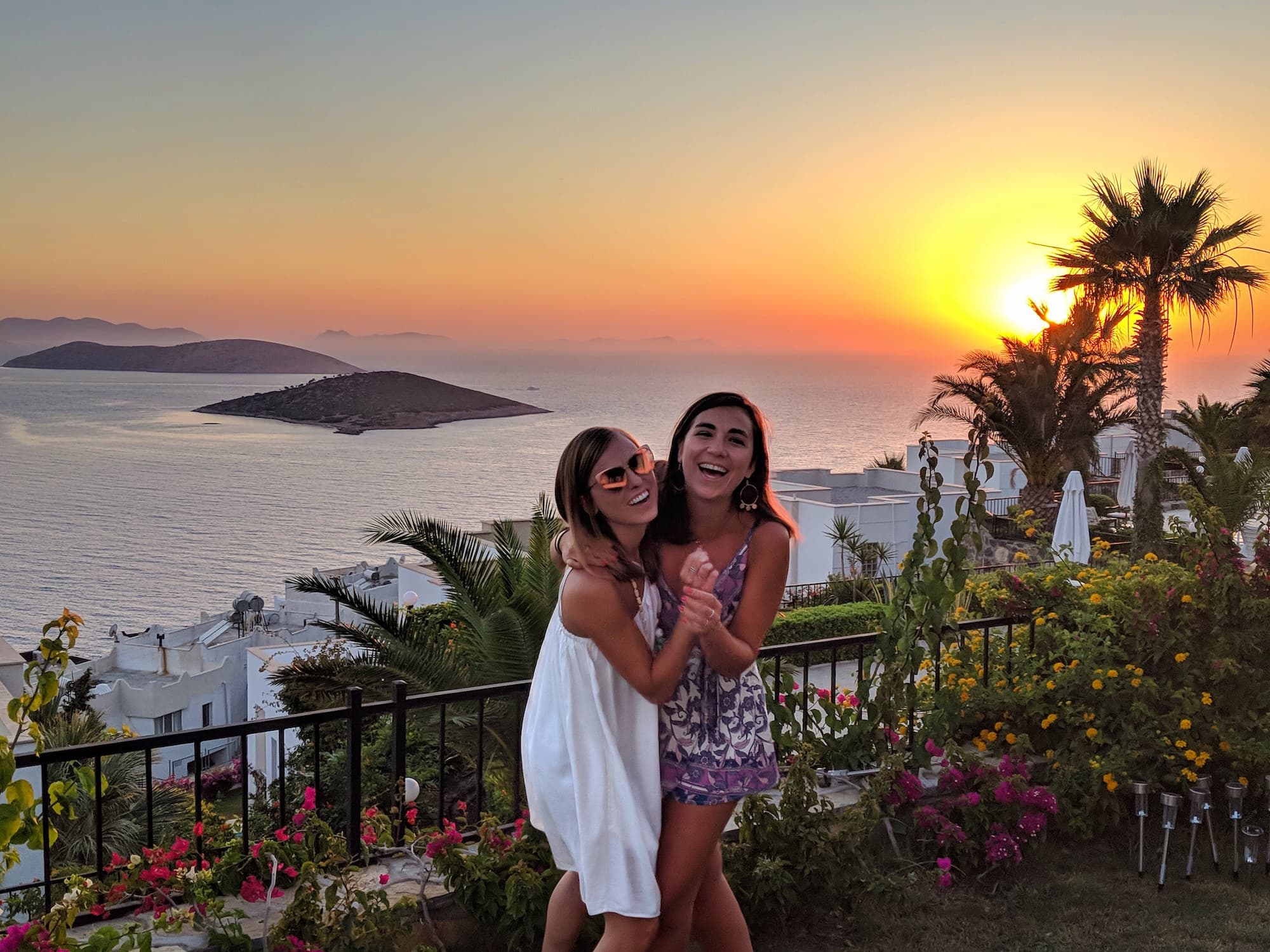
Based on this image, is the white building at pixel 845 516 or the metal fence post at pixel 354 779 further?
the white building at pixel 845 516

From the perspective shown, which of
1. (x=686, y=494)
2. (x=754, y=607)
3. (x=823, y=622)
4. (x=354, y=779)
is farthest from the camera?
(x=823, y=622)

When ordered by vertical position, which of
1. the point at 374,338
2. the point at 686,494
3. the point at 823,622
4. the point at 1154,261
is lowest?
the point at 823,622

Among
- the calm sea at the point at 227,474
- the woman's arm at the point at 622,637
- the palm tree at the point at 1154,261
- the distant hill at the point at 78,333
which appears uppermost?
the distant hill at the point at 78,333

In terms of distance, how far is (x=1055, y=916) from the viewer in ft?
11.5

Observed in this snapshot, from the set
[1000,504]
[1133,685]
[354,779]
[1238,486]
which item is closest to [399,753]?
[354,779]

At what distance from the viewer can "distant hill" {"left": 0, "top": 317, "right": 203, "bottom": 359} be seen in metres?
74.0

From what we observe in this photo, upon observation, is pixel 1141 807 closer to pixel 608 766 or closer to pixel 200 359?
pixel 608 766

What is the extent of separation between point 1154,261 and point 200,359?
304 feet

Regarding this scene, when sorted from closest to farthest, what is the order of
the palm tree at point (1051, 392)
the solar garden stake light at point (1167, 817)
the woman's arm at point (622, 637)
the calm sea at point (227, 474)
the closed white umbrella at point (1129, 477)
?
the woman's arm at point (622, 637)
the solar garden stake light at point (1167, 817)
the closed white umbrella at point (1129, 477)
the palm tree at point (1051, 392)
the calm sea at point (227, 474)

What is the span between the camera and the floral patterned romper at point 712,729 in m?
2.25

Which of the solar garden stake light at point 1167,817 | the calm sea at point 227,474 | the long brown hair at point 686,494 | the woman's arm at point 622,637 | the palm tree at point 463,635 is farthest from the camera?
the calm sea at point 227,474

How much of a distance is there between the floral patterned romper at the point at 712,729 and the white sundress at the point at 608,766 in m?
0.05

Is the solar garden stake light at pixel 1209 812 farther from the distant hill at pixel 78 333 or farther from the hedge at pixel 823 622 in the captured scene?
the distant hill at pixel 78 333

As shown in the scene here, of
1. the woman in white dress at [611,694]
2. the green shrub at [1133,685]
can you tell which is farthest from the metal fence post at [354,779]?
the green shrub at [1133,685]
